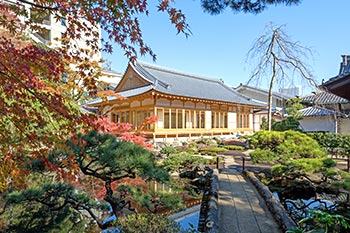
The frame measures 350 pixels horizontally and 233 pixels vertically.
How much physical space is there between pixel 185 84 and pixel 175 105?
345 cm

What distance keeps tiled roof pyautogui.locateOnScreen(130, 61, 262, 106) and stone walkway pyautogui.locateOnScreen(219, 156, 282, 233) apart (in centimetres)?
1024

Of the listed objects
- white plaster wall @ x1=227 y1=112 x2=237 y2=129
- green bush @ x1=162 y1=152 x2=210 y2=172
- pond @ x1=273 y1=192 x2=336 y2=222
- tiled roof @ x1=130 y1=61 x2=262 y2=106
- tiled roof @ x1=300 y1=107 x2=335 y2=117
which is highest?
tiled roof @ x1=130 y1=61 x2=262 y2=106

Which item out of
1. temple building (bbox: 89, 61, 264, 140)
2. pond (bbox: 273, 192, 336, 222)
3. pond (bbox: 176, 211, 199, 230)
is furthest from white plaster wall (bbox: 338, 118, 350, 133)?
pond (bbox: 176, 211, 199, 230)

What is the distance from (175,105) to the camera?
16688 mm

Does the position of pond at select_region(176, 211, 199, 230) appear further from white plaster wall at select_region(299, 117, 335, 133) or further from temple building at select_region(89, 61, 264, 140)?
white plaster wall at select_region(299, 117, 335, 133)

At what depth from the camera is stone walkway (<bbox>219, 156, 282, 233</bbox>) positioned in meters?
3.26

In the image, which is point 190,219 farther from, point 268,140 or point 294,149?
point 268,140

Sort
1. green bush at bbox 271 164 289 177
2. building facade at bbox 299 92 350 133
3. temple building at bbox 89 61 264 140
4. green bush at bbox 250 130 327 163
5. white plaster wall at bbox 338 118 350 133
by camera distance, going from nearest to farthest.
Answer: green bush at bbox 271 164 289 177 → green bush at bbox 250 130 327 163 → building facade at bbox 299 92 350 133 → white plaster wall at bbox 338 118 350 133 → temple building at bbox 89 61 264 140

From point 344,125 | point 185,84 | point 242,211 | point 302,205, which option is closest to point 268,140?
point 302,205

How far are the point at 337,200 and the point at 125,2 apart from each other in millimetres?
6810

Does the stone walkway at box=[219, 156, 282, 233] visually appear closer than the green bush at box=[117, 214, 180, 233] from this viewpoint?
No

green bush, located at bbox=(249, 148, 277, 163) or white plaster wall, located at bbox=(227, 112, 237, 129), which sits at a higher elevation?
white plaster wall, located at bbox=(227, 112, 237, 129)

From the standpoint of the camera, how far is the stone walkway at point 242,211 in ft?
10.7

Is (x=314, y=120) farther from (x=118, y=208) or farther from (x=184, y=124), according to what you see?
(x=118, y=208)
